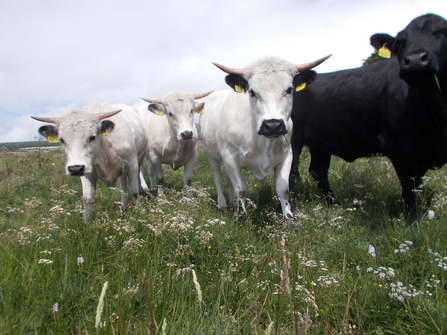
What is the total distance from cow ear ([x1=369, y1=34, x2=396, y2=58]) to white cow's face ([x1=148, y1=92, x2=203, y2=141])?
3222 millimetres

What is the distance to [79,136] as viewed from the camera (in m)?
4.23

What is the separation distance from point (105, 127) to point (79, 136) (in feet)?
1.50

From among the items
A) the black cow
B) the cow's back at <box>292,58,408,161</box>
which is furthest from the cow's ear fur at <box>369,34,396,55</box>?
the cow's back at <box>292,58,408,161</box>

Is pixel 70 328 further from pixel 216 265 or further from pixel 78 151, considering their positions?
pixel 78 151

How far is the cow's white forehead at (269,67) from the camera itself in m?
4.10

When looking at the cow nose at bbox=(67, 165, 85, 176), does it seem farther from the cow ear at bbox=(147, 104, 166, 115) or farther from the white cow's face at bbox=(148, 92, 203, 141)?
the cow ear at bbox=(147, 104, 166, 115)

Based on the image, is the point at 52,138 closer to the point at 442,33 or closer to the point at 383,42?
the point at 383,42

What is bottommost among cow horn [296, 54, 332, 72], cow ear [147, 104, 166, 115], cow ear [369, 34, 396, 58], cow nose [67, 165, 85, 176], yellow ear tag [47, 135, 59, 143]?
cow nose [67, 165, 85, 176]

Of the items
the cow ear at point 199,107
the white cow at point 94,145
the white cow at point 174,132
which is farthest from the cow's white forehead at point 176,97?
the white cow at point 94,145

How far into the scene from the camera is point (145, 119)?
25.9 ft

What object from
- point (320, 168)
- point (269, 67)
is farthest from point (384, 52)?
point (320, 168)

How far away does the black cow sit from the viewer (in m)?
3.24

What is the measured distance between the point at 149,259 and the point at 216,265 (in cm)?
59

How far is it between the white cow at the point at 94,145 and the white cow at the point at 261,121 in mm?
1554
